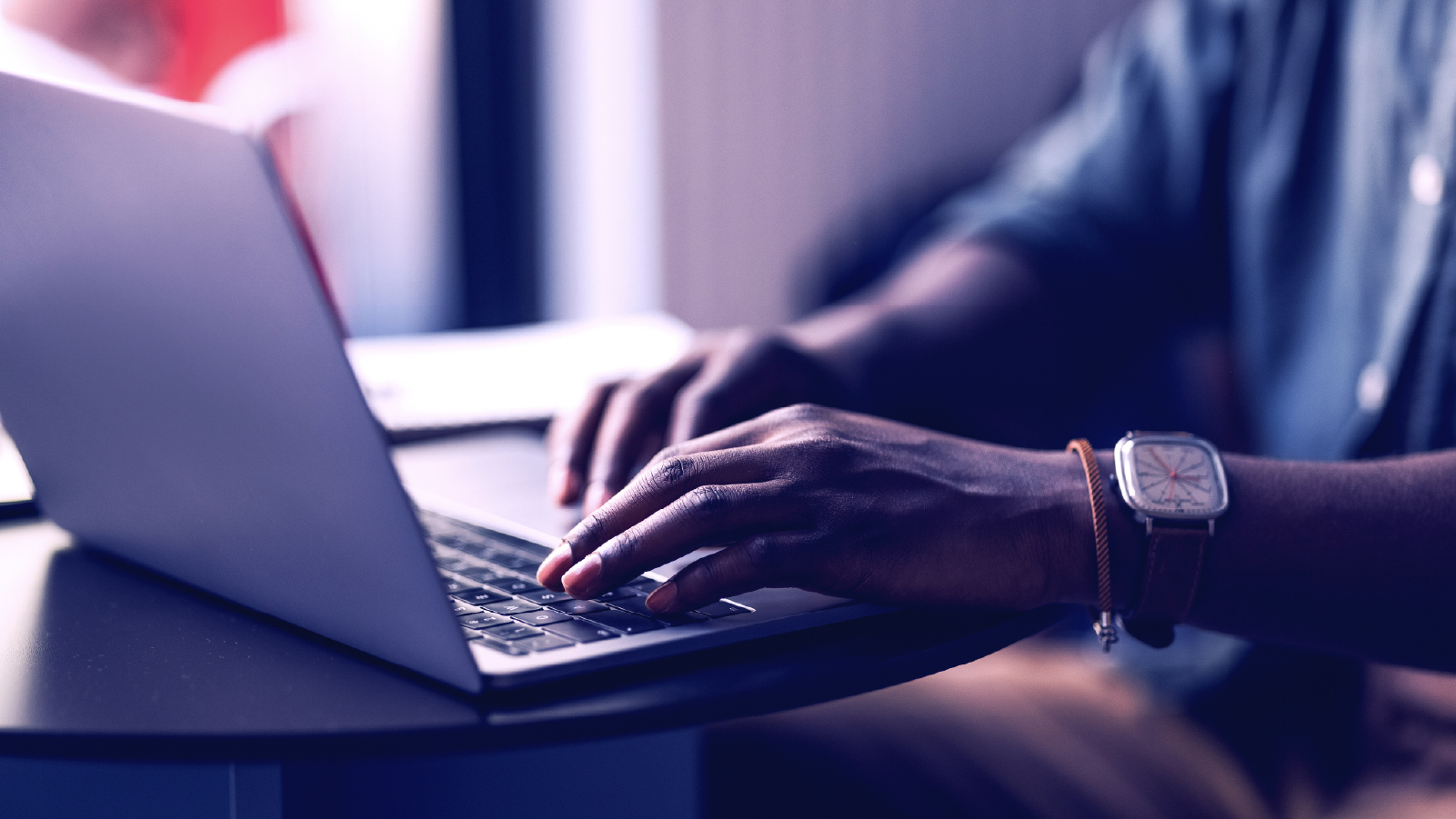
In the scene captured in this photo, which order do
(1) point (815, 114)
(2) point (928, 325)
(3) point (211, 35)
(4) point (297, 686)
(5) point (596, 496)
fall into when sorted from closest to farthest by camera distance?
(4) point (297, 686) → (5) point (596, 496) → (2) point (928, 325) → (3) point (211, 35) → (1) point (815, 114)

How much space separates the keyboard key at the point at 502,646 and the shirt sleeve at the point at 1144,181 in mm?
918

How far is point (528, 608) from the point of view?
1.62 feet

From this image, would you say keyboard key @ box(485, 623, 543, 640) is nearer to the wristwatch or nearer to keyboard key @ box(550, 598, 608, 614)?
keyboard key @ box(550, 598, 608, 614)

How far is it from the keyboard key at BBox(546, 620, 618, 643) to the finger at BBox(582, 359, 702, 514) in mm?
205

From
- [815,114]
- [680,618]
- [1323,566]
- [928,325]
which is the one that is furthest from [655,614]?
[815,114]

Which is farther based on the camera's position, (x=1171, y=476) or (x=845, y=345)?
(x=845, y=345)

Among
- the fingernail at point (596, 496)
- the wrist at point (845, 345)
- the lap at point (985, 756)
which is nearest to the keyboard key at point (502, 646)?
the fingernail at point (596, 496)

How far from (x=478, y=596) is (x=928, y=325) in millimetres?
675

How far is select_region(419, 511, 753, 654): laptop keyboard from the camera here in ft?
1.48

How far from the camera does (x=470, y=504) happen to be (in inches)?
29.4

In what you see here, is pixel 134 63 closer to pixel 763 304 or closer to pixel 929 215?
pixel 763 304

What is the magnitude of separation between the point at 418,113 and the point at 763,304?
854mm

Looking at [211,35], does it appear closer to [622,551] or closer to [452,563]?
[452,563]

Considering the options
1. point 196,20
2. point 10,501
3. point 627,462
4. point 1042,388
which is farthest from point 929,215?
point 10,501
